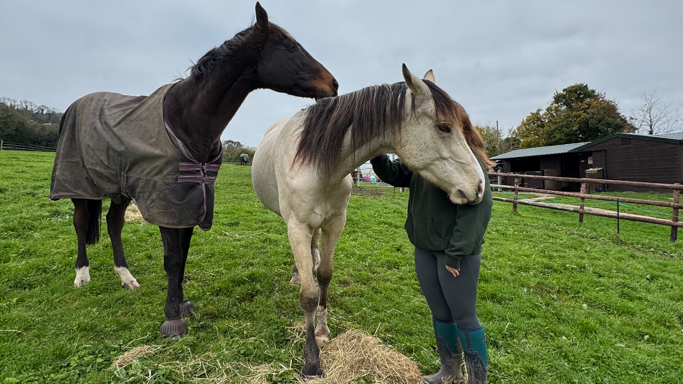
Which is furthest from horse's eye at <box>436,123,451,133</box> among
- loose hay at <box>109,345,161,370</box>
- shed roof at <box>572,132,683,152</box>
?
shed roof at <box>572,132,683,152</box>

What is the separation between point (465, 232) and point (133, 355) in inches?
95.1

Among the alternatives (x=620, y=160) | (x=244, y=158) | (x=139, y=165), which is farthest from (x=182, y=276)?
(x=244, y=158)

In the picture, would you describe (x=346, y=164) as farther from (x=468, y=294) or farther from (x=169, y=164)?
(x=169, y=164)

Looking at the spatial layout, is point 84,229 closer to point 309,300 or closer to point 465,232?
point 309,300

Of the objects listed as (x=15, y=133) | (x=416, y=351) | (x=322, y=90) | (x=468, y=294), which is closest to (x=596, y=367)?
(x=416, y=351)

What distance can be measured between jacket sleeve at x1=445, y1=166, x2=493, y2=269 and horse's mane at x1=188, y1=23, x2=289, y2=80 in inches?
71.6

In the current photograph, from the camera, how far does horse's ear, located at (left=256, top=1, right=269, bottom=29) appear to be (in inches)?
85.2

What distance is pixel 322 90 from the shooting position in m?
2.27

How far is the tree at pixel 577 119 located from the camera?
88.0ft

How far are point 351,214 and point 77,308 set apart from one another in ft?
19.0

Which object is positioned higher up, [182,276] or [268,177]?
[268,177]

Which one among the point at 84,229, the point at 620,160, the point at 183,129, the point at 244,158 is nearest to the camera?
the point at 183,129

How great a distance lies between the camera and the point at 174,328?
100 inches

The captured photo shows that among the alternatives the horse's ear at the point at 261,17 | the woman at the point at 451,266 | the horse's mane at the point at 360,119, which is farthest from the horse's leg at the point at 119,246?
the woman at the point at 451,266
